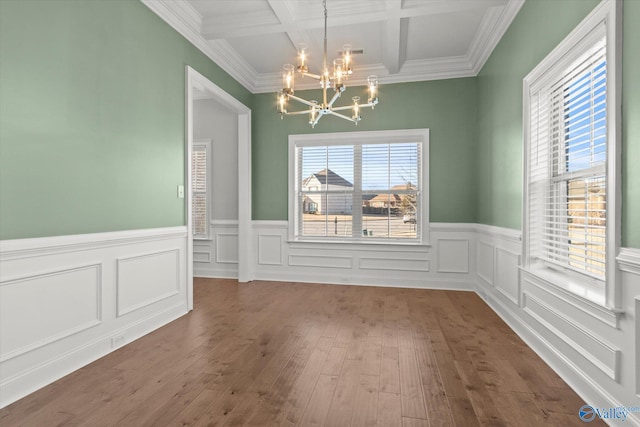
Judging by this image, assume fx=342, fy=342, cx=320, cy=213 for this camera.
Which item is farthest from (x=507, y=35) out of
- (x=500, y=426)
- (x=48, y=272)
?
(x=48, y=272)

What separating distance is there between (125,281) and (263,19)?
2875mm

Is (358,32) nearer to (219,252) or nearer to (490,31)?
(490,31)

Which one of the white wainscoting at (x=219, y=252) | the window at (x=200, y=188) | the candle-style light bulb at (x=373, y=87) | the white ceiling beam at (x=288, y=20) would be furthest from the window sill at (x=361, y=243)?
the white ceiling beam at (x=288, y=20)

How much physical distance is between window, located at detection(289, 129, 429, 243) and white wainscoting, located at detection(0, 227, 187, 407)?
243cm

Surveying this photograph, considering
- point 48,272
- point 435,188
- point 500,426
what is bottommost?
point 500,426

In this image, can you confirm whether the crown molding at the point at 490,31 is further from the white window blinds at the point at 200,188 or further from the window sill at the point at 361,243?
the white window blinds at the point at 200,188

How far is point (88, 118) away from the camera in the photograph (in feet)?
8.25

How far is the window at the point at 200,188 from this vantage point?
5719mm

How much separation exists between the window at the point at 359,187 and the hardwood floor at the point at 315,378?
5.74ft

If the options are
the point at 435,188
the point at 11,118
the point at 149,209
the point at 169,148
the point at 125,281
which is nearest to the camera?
the point at 11,118

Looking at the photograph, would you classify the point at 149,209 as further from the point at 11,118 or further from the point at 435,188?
the point at 435,188

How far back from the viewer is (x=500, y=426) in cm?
179

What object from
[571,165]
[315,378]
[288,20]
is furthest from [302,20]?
[315,378]

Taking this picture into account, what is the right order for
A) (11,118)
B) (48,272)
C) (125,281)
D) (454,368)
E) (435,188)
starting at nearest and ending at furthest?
1. (11,118)
2. (48,272)
3. (454,368)
4. (125,281)
5. (435,188)
